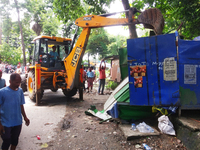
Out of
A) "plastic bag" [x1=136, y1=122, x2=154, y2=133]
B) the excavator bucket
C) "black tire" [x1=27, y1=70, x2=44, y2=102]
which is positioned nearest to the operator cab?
"black tire" [x1=27, y1=70, x2=44, y2=102]

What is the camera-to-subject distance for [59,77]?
7191mm

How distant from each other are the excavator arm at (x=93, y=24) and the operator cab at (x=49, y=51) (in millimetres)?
919

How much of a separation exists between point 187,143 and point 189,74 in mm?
1499

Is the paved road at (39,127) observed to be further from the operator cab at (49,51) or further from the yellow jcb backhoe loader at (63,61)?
the operator cab at (49,51)

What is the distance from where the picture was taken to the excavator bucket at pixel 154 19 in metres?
4.30

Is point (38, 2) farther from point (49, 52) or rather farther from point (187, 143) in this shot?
point (187, 143)

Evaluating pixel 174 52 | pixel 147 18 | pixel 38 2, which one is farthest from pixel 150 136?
pixel 38 2

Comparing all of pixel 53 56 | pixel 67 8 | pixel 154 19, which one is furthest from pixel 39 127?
pixel 67 8

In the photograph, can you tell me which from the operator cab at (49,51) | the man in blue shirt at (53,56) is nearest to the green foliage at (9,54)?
the operator cab at (49,51)

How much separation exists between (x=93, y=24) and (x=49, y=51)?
293 centimetres

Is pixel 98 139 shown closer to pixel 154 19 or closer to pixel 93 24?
pixel 154 19

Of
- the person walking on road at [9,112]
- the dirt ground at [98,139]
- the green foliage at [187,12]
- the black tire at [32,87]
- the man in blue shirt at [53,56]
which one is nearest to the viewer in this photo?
the person walking on road at [9,112]

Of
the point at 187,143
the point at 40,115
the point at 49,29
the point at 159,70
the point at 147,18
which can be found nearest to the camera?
the point at 187,143

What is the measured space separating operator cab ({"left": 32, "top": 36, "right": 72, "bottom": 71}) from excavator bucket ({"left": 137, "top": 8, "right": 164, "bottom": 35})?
436 cm
